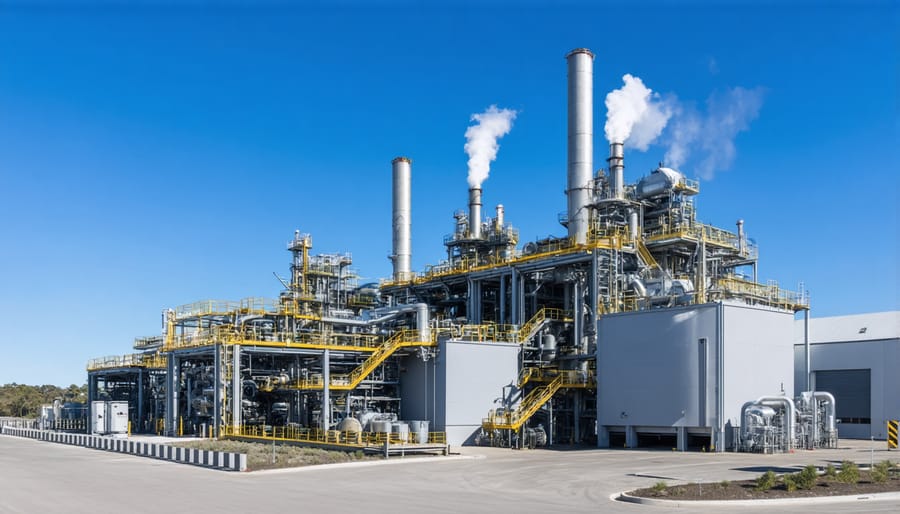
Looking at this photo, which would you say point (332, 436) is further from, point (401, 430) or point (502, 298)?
point (502, 298)

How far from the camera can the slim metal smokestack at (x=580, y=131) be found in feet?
184

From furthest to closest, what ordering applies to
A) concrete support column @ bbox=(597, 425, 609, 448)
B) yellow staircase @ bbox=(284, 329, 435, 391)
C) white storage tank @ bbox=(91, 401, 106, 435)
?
white storage tank @ bbox=(91, 401, 106, 435) < yellow staircase @ bbox=(284, 329, 435, 391) < concrete support column @ bbox=(597, 425, 609, 448)

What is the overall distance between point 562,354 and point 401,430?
1345 cm

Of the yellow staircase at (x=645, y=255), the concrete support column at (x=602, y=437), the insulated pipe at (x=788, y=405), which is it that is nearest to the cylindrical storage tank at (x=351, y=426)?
the concrete support column at (x=602, y=437)

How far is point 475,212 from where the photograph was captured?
2638 inches

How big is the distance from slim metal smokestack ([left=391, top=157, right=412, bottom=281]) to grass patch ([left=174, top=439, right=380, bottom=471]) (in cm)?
3429

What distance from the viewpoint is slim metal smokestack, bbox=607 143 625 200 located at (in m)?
54.3

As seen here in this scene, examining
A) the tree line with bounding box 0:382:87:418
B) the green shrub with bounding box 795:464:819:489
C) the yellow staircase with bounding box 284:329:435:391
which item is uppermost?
the yellow staircase with bounding box 284:329:435:391

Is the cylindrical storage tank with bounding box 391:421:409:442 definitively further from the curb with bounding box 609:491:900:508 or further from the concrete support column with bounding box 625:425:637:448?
the curb with bounding box 609:491:900:508

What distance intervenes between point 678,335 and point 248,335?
22589 millimetres

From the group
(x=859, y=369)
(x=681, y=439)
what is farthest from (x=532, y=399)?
(x=859, y=369)

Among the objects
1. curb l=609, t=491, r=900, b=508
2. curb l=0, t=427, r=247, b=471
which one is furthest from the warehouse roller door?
curb l=0, t=427, r=247, b=471

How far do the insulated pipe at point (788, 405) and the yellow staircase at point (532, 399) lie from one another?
10.2m

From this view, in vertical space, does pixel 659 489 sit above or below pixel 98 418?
above
